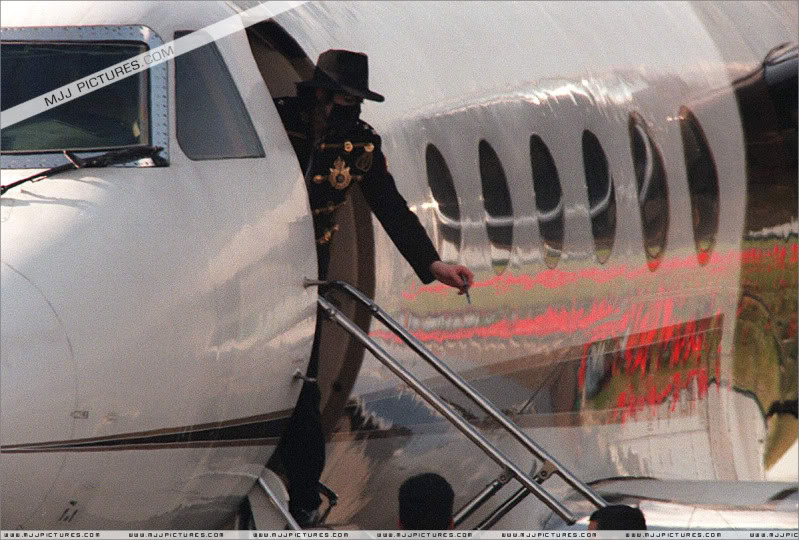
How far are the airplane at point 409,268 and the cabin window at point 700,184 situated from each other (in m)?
0.03

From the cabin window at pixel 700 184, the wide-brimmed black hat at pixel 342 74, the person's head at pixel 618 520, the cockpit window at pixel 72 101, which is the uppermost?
the cockpit window at pixel 72 101

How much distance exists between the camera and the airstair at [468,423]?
7.36 m

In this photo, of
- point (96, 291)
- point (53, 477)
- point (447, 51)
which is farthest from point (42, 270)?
→ point (447, 51)

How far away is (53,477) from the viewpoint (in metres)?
5.97

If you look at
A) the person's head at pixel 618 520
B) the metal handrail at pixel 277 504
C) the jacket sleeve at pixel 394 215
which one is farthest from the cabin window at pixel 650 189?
the metal handrail at pixel 277 504

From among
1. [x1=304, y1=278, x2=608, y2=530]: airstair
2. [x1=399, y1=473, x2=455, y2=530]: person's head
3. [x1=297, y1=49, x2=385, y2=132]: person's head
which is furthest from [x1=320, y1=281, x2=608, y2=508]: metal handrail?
[x1=399, y1=473, x2=455, y2=530]: person's head

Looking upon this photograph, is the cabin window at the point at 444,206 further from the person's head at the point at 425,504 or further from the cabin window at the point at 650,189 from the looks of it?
the person's head at the point at 425,504

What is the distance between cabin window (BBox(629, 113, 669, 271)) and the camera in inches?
425

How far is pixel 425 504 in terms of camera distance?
6.30 metres

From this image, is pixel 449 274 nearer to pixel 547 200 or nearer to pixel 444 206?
pixel 444 206

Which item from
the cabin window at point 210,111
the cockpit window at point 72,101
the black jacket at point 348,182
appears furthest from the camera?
the black jacket at point 348,182

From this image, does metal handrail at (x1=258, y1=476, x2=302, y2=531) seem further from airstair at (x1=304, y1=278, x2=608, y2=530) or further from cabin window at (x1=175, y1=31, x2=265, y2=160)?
cabin window at (x1=175, y1=31, x2=265, y2=160)

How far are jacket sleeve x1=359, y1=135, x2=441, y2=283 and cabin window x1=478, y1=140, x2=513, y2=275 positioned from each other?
119cm

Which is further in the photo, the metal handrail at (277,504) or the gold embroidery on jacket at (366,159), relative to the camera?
the gold embroidery on jacket at (366,159)
